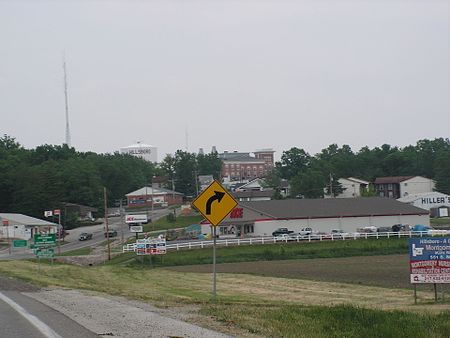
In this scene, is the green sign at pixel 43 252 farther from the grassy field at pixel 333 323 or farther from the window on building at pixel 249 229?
the window on building at pixel 249 229

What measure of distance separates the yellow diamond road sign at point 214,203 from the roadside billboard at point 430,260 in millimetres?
11917

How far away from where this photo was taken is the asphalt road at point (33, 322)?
12.4m

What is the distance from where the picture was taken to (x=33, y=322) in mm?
14016

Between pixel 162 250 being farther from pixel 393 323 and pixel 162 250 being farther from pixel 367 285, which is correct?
pixel 393 323

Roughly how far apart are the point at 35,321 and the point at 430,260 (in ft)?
60.8

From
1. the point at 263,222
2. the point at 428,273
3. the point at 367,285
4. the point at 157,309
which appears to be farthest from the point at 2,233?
the point at 157,309

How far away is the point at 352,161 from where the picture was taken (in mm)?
180875

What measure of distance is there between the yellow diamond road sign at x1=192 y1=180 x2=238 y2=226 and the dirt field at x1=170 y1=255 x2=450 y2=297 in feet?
57.4

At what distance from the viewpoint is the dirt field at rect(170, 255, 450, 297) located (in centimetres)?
3978

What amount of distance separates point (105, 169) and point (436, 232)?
107495 millimetres

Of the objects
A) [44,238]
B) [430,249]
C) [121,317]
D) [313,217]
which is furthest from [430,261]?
[313,217]

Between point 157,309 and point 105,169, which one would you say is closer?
point 157,309

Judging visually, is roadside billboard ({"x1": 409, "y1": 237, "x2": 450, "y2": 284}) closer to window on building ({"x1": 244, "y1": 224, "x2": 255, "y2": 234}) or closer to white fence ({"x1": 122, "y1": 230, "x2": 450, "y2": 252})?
white fence ({"x1": 122, "y1": 230, "x2": 450, "y2": 252})

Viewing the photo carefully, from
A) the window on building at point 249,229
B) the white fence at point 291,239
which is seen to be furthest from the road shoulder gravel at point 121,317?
the window on building at point 249,229
